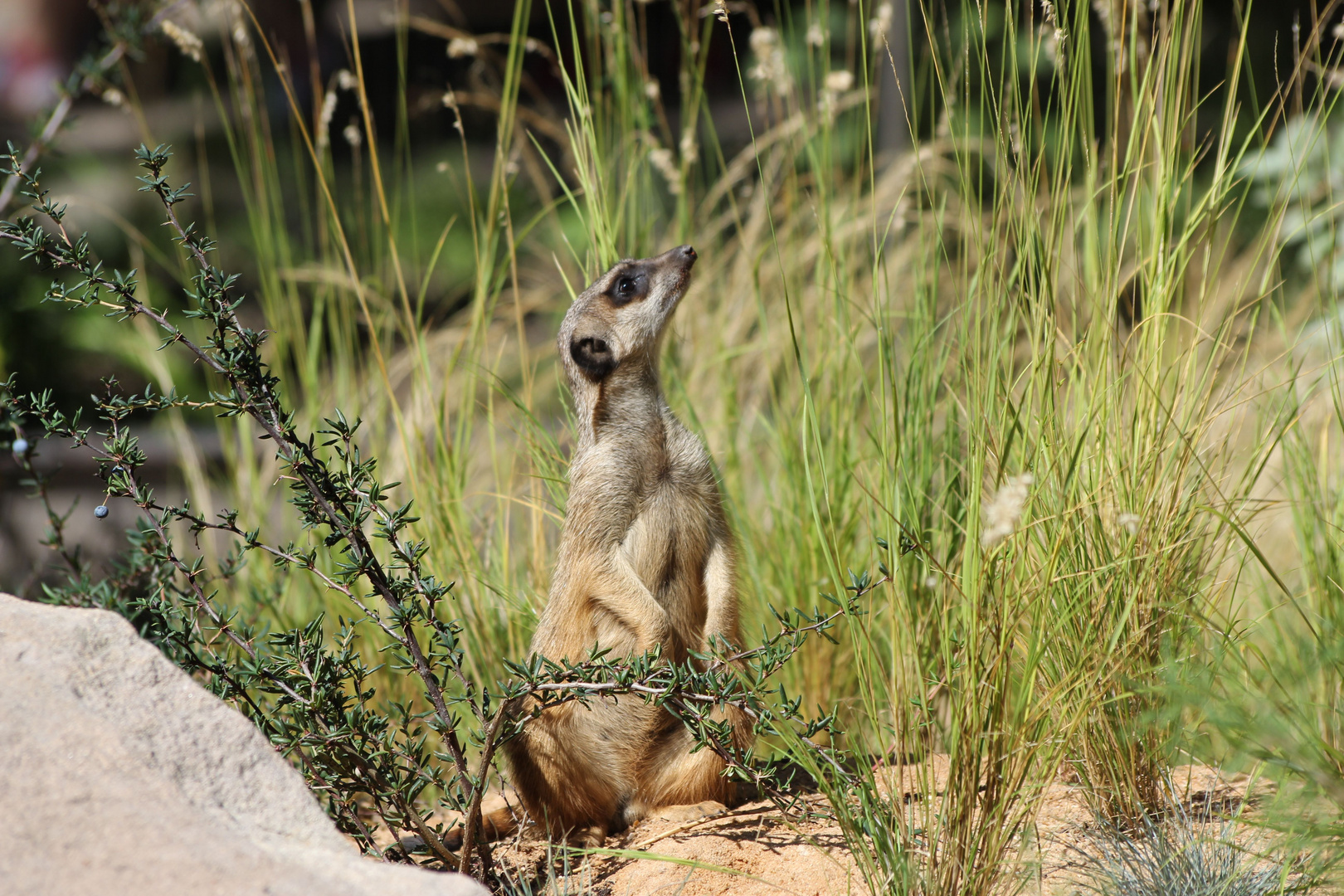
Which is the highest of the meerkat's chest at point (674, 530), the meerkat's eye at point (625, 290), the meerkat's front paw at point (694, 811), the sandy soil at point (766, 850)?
the meerkat's eye at point (625, 290)

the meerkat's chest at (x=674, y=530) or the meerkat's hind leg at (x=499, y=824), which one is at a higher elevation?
the meerkat's chest at (x=674, y=530)

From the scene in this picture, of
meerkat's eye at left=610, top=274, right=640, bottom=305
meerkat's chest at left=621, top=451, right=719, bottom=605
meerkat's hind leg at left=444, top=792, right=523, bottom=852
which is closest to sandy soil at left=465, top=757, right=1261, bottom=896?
meerkat's hind leg at left=444, top=792, right=523, bottom=852

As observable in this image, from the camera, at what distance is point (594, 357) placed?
2.92 m

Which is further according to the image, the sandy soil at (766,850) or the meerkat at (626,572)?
the meerkat at (626,572)

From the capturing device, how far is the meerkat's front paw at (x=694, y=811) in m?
2.54

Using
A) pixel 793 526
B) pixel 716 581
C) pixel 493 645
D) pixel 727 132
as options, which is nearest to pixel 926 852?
pixel 716 581

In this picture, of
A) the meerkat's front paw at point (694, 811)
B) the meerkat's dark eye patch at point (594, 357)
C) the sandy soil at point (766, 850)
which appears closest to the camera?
the sandy soil at point (766, 850)

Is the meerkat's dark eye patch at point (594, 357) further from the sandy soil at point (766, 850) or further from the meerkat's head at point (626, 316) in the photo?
the sandy soil at point (766, 850)

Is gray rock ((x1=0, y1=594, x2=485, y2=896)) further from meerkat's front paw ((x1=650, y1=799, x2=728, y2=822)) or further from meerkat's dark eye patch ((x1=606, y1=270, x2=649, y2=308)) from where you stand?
meerkat's dark eye patch ((x1=606, y1=270, x2=649, y2=308))

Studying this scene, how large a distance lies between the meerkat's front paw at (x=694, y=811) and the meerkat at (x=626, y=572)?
0.05 metres

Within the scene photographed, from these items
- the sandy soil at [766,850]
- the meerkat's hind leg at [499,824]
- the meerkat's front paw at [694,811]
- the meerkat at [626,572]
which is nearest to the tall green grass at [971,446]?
the sandy soil at [766,850]

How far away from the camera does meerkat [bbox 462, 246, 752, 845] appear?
2.63 metres

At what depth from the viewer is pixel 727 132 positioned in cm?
756

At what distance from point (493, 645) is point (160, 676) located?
135 centimetres
